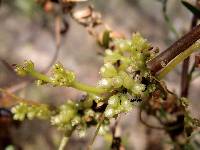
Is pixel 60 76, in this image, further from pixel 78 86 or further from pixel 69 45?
pixel 69 45

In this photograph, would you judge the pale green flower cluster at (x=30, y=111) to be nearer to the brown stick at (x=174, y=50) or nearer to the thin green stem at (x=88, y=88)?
the thin green stem at (x=88, y=88)

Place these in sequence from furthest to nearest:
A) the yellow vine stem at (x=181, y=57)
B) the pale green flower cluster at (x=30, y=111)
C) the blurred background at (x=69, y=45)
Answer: the blurred background at (x=69, y=45) → the pale green flower cluster at (x=30, y=111) → the yellow vine stem at (x=181, y=57)

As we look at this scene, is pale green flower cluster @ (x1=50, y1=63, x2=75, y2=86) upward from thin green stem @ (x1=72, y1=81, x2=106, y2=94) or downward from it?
upward

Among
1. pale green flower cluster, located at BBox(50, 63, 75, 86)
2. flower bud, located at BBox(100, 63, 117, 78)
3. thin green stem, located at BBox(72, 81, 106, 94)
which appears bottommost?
thin green stem, located at BBox(72, 81, 106, 94)

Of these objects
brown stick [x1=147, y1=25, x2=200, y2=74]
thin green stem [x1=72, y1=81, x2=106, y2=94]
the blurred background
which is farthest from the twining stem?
the blurred background

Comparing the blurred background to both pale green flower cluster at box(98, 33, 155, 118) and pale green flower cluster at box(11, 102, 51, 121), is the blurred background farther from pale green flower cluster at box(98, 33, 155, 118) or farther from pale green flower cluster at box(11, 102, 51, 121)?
pale green flower cluster at box(98, 33, 155, 118)

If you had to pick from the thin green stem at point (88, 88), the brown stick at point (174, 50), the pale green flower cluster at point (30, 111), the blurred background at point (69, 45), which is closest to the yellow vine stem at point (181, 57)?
the brown stick at point (174, 50)
